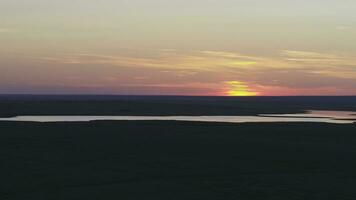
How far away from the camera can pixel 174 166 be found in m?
22.5

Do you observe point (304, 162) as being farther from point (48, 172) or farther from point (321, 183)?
point (48, 172)

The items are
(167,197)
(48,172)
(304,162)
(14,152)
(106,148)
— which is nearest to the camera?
(167,197)

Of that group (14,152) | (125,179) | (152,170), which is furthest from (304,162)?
(14,152)

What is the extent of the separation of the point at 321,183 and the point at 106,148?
43.7 feet

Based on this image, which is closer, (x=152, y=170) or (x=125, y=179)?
(x=125, y=179)

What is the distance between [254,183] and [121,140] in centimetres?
1589

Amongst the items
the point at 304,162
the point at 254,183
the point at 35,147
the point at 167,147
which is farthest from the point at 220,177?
the point at 35,147

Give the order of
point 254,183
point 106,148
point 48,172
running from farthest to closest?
1. point 106,148
2. point 48,172
3. point 254,183

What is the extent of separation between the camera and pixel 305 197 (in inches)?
650

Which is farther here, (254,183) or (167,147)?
(167,147)

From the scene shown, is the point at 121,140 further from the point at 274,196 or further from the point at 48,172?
the point at 274,196

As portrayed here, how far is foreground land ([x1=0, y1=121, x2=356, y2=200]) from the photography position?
17125 mm

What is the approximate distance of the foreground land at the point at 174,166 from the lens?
17.1 m

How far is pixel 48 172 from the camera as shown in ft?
67.2
